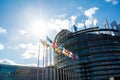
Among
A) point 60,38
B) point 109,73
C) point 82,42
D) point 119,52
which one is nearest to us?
point 109,73

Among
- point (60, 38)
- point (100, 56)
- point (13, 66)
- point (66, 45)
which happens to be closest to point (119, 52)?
point (100, 56)

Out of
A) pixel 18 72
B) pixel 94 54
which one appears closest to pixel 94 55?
pixel 94 54

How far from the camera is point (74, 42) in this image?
89500 millimetres

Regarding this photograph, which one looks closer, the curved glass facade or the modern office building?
the modern office building

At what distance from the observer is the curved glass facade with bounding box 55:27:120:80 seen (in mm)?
78062

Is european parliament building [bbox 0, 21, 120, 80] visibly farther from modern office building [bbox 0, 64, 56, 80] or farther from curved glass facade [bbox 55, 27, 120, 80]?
modern office building [bbox 0, 64, 56, 80]

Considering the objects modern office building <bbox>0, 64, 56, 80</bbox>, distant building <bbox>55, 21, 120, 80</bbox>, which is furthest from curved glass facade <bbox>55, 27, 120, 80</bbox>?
modern office building <bbox>0, 64, 56, 80</bbox>

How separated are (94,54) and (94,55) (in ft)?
2.29

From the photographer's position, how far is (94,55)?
8194 cm

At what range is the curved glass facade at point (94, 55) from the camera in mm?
78062

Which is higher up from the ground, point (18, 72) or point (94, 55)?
point (94, 55)

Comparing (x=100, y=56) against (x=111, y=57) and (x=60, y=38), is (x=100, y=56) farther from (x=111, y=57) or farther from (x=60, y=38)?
(x=60, y=38)

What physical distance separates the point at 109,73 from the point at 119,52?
1591cm

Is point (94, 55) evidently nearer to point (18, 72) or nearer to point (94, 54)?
point (94, 54)
